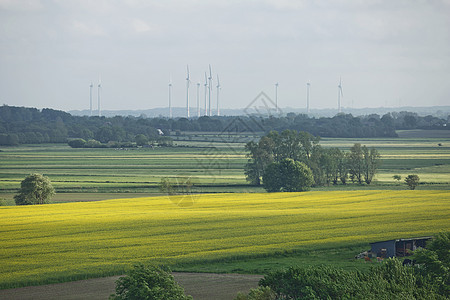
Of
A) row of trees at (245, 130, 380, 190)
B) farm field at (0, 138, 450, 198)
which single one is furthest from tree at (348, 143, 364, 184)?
farm field at (0, 138, 450, 198)

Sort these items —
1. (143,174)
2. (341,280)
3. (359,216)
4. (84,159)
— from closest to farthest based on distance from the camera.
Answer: (341,280)
(359,216)
(143,174)
(84,159)

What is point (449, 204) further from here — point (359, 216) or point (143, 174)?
point (143, 174)

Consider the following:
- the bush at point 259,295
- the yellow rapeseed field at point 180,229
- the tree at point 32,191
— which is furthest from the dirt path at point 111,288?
the tree at point 32,191

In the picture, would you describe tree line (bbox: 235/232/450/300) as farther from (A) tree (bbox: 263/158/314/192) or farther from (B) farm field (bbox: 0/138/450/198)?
(A) tree (bbox: 263/158/314/192)

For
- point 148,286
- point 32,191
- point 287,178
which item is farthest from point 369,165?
point 148,286

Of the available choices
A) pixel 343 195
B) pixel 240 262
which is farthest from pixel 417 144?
pixel 240 262

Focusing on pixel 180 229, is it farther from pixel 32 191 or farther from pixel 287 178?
pixel 287 178
